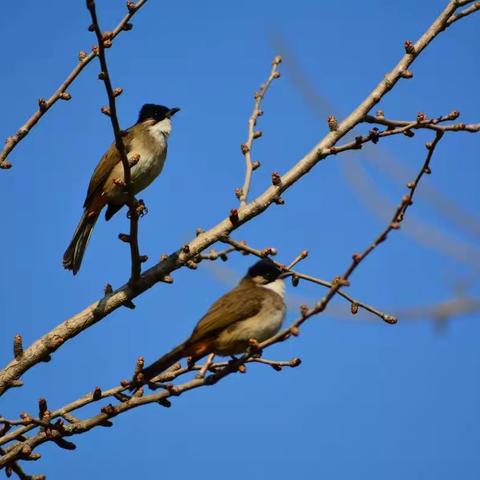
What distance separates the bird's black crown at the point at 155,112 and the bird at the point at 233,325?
2.43 metres

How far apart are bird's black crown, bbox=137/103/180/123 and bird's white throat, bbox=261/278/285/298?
2.19m

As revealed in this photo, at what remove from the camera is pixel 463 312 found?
4723mm

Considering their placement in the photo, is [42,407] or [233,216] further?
[233,216]

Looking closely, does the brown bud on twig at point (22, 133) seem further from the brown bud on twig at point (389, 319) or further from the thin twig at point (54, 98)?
the brown bud on twig at point (389, 319)

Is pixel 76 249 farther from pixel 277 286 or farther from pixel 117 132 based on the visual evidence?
pixel 117 132

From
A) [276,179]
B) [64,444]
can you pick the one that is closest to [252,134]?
[276,179]

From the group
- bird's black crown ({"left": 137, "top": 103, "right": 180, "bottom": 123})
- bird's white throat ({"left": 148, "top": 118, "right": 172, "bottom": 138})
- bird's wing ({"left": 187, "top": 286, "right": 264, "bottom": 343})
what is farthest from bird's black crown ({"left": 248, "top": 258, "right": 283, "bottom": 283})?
bird's black crown ({"left": 137, "top": 103, "right": 180, "bottom": 123})

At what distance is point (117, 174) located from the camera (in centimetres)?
645

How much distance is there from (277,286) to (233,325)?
105 cm

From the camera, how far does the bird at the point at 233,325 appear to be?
4.55 m

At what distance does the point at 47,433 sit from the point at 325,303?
5.30 feet

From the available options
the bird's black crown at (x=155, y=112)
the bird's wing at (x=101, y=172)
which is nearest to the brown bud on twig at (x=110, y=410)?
the bird's wing at (x=101, y=172)

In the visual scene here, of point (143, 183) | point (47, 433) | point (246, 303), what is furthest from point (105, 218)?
point (47, 433)

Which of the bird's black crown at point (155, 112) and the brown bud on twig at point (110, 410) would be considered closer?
the brown bud on twig at point (110, 410)
